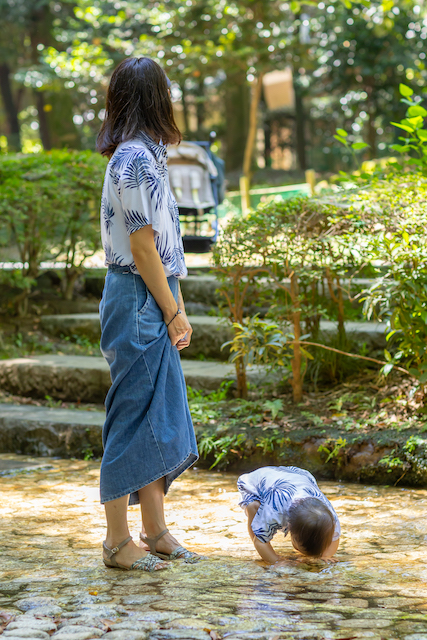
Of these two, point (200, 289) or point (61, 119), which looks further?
point (61, 119)

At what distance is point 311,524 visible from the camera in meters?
2.24

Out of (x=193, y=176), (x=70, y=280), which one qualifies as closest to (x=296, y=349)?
(x=70, y=280)

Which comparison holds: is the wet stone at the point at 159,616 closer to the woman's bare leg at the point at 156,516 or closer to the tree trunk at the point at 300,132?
the woman's bare leg at the point at 156,516

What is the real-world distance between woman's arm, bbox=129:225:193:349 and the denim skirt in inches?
1.5

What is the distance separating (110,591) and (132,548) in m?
0.28

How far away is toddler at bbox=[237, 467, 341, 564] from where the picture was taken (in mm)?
2258

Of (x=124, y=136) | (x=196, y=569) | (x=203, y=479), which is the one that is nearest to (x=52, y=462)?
(x=203, y=479)

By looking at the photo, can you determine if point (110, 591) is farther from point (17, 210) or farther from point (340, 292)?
point (17, 210)

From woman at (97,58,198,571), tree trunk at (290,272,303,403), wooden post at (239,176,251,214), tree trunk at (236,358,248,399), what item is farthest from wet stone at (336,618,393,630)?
wooden post at (239,176,251,214)

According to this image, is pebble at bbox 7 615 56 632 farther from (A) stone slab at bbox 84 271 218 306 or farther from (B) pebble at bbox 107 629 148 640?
(A) stone slab at bbox 84 271 218 306

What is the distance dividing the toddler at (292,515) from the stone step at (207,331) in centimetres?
183

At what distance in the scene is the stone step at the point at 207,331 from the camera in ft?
14.3

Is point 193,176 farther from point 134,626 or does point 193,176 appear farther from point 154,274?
point 134,626

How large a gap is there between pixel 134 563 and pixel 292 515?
1.93 ft
